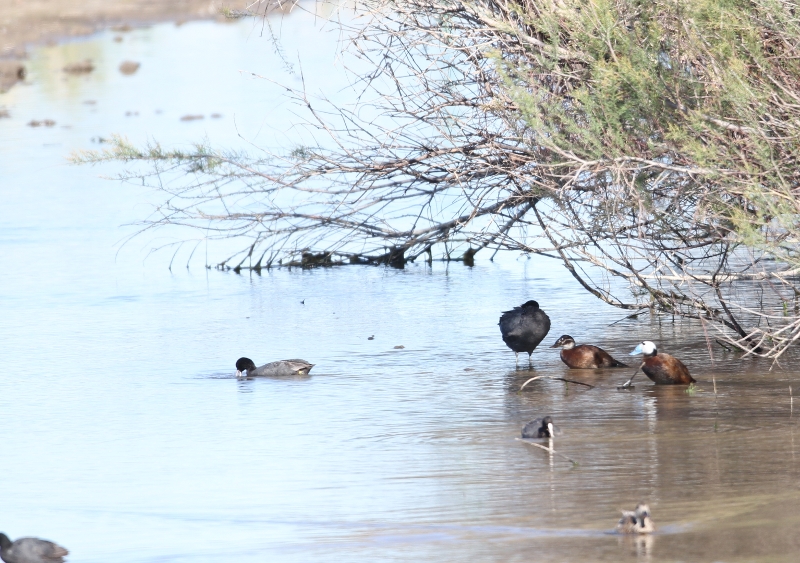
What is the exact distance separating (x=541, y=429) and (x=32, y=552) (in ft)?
8.74

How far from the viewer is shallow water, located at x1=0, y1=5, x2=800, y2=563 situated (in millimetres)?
5910

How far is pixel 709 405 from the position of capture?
7.76 meters

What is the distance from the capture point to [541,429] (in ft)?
23.1

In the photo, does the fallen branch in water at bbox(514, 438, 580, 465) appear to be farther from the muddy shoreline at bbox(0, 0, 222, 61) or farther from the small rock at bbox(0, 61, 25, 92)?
the muddy shoreline at bbox(0, 0, 222, 61)

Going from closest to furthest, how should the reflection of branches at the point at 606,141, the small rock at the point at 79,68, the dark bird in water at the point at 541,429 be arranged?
the dark bird in water at the point at 541,429 → the reflection of branches at the point at 606,141 → the small rock at the point at 79,68

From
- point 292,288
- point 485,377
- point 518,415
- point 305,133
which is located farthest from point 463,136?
point 305,133

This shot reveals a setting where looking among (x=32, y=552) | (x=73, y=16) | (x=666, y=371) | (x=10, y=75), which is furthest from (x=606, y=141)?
(x=73, y=16)

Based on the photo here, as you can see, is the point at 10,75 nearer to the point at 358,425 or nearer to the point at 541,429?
the point at 358,425

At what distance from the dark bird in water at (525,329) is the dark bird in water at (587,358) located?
0.24 metres

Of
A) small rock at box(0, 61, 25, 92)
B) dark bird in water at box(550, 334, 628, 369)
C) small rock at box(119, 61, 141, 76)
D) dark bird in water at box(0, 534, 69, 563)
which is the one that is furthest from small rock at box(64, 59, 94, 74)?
dark bird in water at box(0, 534, 69, 563)

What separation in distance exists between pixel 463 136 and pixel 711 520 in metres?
4.04

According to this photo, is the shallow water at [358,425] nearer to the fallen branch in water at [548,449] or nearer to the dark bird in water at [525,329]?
the fallen branch in water at [548,449]

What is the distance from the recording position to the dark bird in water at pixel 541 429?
276 inches

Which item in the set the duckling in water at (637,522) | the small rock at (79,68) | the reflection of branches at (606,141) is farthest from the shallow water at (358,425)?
the small rock at (79,68)
